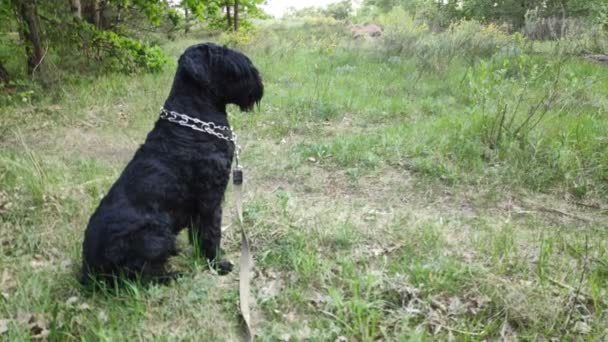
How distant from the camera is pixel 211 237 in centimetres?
286

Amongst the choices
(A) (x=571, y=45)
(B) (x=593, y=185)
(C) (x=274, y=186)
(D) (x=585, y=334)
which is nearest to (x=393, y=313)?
(D) (x=585, y=334)

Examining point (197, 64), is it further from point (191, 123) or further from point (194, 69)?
point (191, 123)

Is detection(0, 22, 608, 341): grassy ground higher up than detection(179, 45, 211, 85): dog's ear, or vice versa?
detection(179, 45, 211, 85): dog's ear

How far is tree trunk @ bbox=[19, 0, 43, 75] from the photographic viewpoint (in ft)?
22.7

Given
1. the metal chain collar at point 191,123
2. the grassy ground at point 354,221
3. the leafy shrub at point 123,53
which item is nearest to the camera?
the grassy ground at point 354,221

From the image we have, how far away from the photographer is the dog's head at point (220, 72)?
2.68 meters

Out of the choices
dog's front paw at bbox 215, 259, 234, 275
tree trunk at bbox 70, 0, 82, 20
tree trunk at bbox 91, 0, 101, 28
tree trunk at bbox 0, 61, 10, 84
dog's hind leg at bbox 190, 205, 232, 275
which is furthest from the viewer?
tree trunk at bbox 91, 0, 101, 28

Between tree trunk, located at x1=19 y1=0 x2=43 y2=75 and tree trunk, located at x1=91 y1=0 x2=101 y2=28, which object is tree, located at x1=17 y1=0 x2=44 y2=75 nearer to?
tree trunk, located at x1=19 y1=0 x2=43 y2=75

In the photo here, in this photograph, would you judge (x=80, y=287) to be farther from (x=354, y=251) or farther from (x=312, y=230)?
(x=354, y=251)

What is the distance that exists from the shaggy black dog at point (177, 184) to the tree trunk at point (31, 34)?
5.65 metres

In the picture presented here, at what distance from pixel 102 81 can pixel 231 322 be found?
6562mm

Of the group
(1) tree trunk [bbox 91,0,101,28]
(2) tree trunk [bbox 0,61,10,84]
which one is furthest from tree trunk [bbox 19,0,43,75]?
(1) tree trunk [bbox 91,0,101,28]

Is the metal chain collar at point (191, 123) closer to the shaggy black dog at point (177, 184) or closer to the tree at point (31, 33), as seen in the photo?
the shaggy black dog at point (177, 184)

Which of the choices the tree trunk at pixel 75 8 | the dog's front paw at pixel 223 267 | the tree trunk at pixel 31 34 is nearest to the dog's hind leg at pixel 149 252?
the dog's front paw at pixel 223 267
